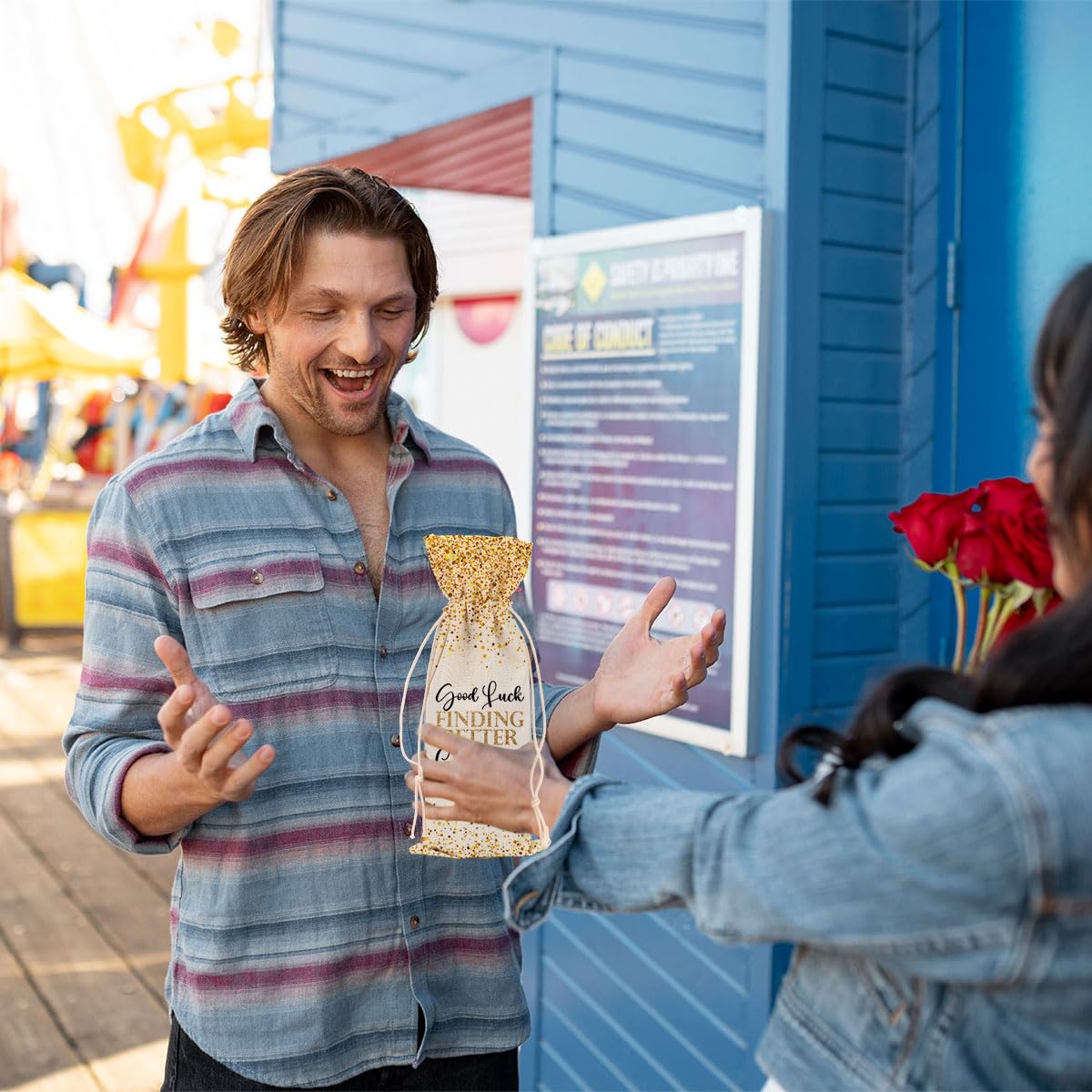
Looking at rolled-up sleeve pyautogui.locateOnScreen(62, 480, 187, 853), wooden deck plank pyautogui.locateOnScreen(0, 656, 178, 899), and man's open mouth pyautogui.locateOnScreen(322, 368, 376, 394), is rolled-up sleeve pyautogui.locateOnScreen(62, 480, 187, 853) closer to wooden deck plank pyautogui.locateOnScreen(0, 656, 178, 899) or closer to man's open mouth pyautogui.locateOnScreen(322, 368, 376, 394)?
man's open mouth pyautogui.locateOnScreen(322, 368, 376, 394)

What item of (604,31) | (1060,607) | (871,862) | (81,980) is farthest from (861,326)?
(81,980)

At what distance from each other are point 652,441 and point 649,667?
137cm

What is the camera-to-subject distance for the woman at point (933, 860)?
3.02ft

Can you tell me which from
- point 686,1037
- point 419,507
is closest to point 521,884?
point 419,507

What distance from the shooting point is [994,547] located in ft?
5.23

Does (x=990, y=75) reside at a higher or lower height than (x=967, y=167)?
higher

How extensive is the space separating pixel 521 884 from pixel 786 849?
279mm

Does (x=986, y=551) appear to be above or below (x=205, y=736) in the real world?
above

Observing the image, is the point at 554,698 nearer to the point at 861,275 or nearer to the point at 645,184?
the point at 861,275

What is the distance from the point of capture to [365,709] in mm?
1784

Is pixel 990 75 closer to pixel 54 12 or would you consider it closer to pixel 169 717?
pixel 169 717

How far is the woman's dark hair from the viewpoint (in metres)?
0.97

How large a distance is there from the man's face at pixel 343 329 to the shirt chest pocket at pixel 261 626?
22 centimetres

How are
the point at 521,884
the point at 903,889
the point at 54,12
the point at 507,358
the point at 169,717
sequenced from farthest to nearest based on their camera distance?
1. the point at 54,12
2. the point at 507,358
3. the point at 169,717
4. the point at 521,884
5. the point at 903,889
